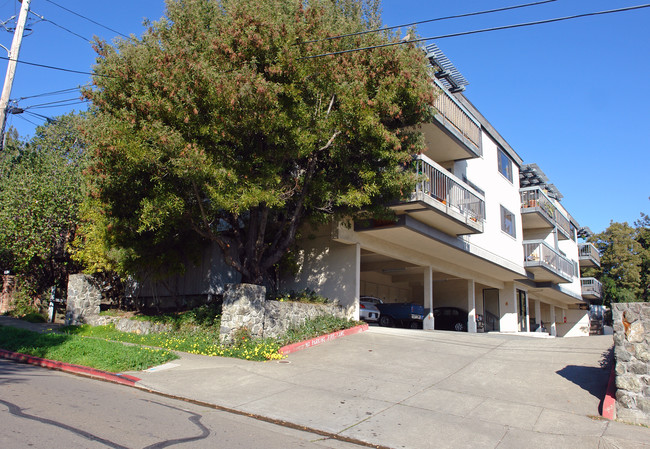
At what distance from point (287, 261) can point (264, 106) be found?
7.47m

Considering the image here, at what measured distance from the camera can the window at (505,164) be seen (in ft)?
81.1

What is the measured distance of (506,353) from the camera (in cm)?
1232

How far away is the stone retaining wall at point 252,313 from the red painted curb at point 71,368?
3152mm

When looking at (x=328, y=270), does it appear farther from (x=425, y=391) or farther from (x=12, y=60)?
(x=12, y=60)

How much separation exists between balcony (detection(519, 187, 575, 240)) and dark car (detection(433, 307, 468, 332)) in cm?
680

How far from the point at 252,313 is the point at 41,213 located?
1133 centimetres

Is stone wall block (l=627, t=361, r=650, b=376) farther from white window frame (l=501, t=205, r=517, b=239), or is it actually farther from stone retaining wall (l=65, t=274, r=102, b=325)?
stone retaining wall (l=65, t=274, r=102, b=325)

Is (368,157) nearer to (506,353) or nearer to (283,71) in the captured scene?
(283,71)

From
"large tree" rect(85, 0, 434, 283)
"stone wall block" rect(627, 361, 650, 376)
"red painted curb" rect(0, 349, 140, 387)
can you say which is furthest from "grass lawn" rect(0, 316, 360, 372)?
"stone wall block" rect(627, 361, 650, 376)

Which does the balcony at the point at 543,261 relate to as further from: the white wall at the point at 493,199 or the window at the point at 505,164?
the window at the point at 505,164

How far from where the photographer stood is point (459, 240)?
19.2 metres

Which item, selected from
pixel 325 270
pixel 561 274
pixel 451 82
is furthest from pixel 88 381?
pixel 561 274

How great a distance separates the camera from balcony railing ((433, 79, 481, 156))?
56.4 ft

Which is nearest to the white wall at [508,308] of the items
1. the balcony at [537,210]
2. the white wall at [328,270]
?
the balcony at [537,210]
